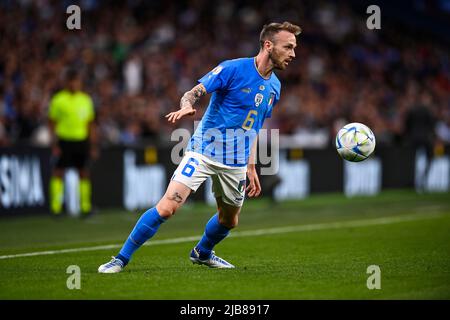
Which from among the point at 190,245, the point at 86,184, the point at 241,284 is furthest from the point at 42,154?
the point at 241,284

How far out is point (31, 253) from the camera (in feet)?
31.7

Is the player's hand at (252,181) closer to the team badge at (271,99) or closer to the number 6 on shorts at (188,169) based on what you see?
the team badge at (271,99)

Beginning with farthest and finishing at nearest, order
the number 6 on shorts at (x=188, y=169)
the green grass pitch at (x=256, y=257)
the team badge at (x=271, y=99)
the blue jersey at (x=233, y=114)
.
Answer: the team badge at (x=271, y=99), the blue jersey at (x=233, y=114), the number 6 on shorts at (x=188, y=169), the green grass pitch at (x=256, y=257)

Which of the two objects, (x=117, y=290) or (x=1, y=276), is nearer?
(x=117, y=290)

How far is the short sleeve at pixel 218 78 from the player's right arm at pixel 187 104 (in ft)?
0.27

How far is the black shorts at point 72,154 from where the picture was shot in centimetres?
1418

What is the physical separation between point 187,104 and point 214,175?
0.90 meters

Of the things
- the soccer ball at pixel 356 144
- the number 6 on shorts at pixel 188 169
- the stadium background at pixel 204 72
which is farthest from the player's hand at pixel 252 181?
the stadium background at pixel 204 72

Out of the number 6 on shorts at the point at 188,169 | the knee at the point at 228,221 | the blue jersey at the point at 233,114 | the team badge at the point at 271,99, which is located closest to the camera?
the number 6 on shorts at the point at 188,169

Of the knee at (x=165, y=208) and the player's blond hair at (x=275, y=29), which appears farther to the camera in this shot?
the player's blond hair at (x=275, y=29)

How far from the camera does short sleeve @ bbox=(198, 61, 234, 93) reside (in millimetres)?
7668

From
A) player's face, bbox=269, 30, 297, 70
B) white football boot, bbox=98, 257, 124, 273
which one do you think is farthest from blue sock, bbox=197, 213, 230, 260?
player's face, bbox=269, 30, 297, 70
